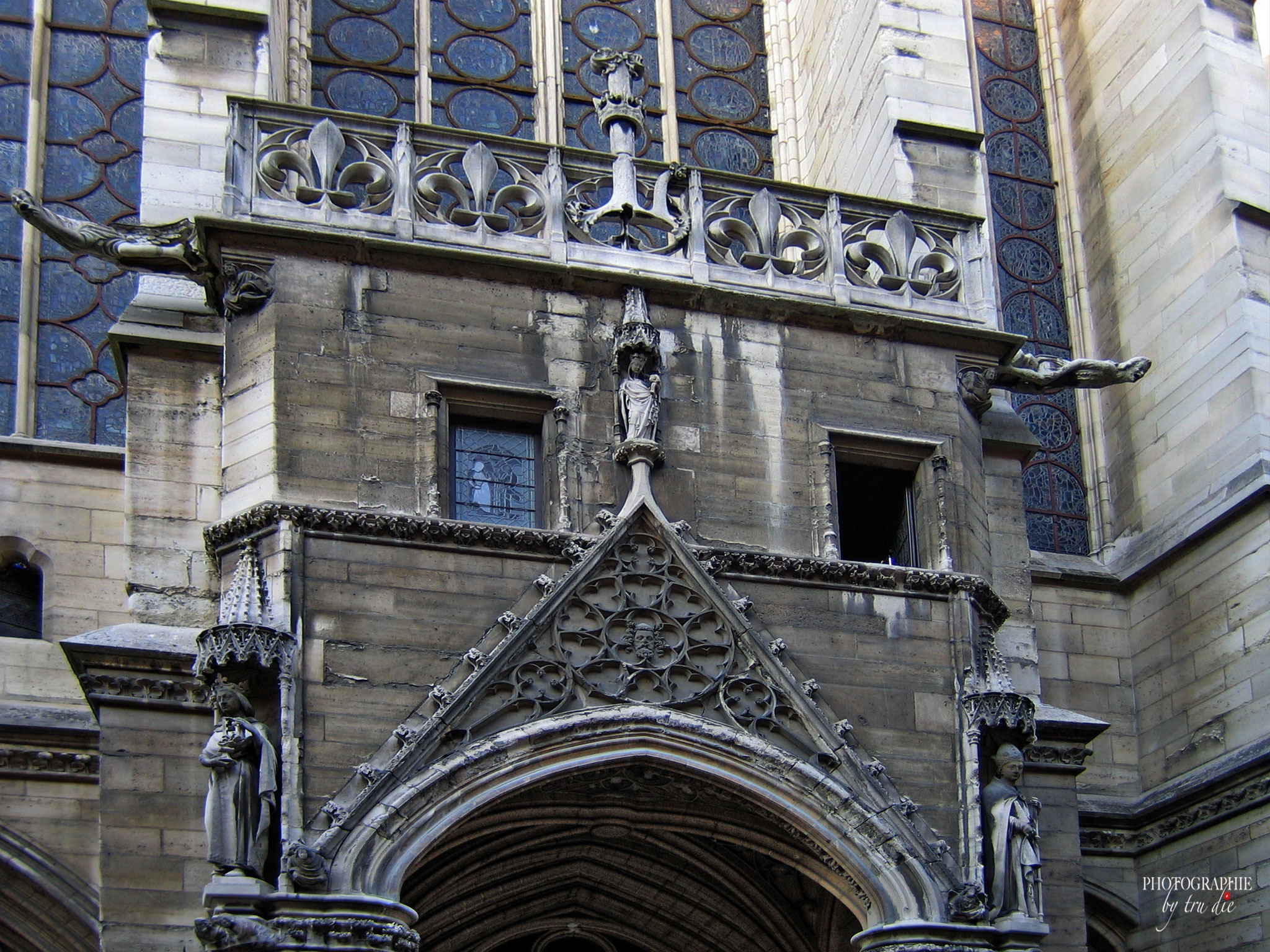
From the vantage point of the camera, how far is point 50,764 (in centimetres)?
1323

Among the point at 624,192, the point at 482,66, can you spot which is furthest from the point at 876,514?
the point at 482,66

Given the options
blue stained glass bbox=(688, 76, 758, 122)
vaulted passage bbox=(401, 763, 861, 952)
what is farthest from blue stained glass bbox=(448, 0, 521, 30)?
vaulted passage bbox=(401, 763, 861, 952)

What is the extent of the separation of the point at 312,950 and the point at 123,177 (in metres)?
7.44

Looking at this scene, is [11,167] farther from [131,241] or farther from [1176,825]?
[1176,825]

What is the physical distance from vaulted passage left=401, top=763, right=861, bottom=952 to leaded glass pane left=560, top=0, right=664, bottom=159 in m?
6.33

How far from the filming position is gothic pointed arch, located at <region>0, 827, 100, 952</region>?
12969 mm

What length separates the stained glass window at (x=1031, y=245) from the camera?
17.0m

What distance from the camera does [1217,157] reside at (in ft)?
52.8

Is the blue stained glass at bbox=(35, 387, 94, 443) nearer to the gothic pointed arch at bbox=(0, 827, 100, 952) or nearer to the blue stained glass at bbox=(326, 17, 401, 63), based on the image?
the gothic pointed arch at bbox=(0, 827, 100, 952)

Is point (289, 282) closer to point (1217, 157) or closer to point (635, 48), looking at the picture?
point (635, 48)

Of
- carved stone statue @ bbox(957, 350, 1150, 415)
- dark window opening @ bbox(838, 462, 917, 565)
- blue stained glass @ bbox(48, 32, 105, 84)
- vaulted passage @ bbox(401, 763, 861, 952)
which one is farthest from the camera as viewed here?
blue stained glass @ bbox(48, 32, 105, 84)

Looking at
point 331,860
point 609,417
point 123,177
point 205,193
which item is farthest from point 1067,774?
point 123,177

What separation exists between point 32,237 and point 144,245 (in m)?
3.00

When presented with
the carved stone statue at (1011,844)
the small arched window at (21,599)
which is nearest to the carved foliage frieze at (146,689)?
the small arched window at (21,599)
